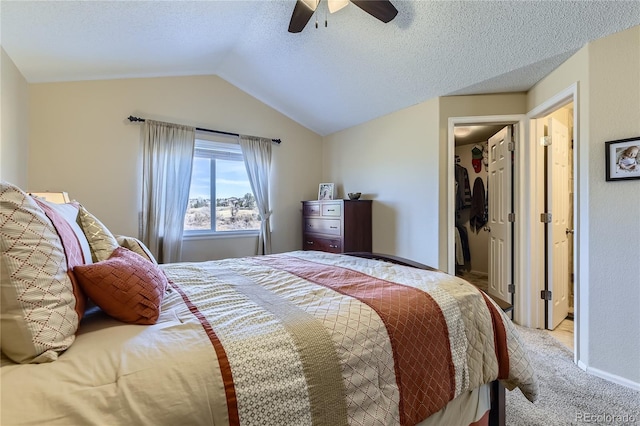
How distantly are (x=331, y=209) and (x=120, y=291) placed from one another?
2821mm

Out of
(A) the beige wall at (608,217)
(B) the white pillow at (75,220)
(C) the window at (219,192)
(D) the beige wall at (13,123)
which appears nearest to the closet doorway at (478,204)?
(A) the beige wall at (608,217)

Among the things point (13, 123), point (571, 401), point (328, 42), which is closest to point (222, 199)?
point (13, 123)

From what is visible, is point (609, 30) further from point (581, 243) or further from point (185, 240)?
point (185, 240)

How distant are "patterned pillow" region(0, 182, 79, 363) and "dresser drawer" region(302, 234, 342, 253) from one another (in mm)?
2844

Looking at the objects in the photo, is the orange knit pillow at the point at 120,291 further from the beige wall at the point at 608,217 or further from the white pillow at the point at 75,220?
the beige wall at the point at 608,217

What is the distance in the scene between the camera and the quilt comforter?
0.64 metres

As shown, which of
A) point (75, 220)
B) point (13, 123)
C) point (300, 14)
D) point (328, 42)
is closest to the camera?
point (75, 220)

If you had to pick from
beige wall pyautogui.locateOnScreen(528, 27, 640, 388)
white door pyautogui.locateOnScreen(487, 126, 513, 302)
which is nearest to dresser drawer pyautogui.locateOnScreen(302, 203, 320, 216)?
white door pyautogui.locateOnScreen(487, 126, 513, 302)

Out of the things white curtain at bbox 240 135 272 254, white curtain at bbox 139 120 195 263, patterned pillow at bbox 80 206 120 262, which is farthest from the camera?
white curtain at bbox 240 135 272 254

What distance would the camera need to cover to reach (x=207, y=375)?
70 centimetres

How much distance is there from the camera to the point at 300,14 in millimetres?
1963

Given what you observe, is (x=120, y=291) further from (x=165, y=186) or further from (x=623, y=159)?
(x=623, y=159)

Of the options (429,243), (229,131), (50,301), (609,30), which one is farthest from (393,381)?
(229,131)

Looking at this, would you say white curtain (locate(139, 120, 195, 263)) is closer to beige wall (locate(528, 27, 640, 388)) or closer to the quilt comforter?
the quilt comforter
